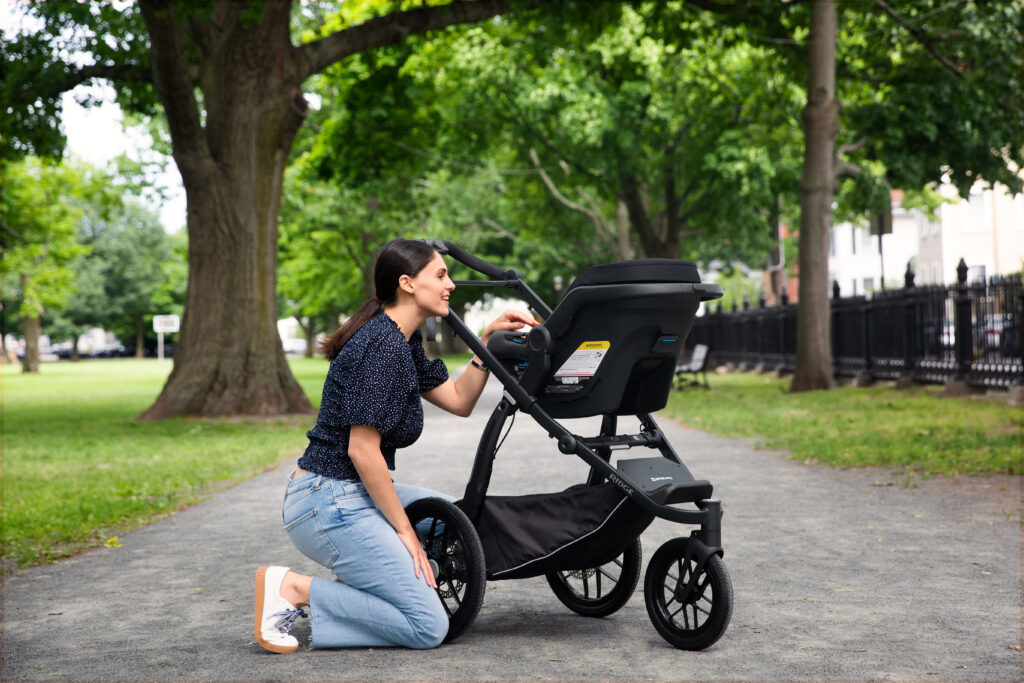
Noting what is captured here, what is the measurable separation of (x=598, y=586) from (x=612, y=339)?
1255 mm

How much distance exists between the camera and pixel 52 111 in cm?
1895

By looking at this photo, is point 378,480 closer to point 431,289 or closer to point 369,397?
point 369,397

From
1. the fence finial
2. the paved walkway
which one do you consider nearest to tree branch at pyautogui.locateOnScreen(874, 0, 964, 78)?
the fence finial

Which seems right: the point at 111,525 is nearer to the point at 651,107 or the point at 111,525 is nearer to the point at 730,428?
the point at 730,428

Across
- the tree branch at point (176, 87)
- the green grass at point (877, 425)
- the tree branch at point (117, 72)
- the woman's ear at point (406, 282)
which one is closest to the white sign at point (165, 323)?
the tree branch at point (117, 72)

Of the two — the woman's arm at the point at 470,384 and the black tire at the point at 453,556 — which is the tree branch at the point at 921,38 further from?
the black tire at the point at 453,556

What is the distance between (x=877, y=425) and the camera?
13289 mm

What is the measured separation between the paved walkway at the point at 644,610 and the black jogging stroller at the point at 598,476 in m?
0.25

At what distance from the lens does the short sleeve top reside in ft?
13.0

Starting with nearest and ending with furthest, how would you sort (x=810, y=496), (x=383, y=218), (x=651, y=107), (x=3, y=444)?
1. (x=810, y=496)
2. (x=3, y=444)
3. (x=651, y=107)
4. (x=383, y=218)

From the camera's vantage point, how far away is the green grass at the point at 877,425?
33.1 feet

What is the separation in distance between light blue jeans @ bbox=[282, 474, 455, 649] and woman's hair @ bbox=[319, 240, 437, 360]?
19.7 inches

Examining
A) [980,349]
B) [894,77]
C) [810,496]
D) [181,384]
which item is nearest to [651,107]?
[894,77]

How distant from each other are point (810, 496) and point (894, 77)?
54.1 ft
